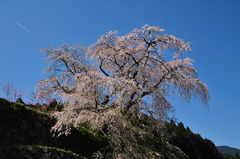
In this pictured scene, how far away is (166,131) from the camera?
8.55 meters

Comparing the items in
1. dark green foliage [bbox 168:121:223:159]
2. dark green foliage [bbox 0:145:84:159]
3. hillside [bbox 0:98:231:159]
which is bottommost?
dark green foliage [bbox 0:145:84:159]

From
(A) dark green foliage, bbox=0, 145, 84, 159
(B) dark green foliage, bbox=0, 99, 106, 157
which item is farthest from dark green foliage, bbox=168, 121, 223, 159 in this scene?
(A) dark green foliage, bbox=0, 145, 84, 159

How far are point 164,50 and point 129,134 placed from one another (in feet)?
14.9

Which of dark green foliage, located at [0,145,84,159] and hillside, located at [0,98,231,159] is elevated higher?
hillside, located at [0,98,231,159]

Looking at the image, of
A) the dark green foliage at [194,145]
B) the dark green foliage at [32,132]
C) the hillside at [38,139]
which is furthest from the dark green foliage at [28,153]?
the dark green foliage at [194,145]

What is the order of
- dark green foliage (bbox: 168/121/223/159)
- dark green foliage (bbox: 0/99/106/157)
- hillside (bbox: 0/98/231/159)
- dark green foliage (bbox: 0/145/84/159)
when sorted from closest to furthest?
dark green foliage (bbox: 0/145/84/159) → hillside (bbox: 0/98/231/159) → dark green foliage (bbox: 0/99/106/157) → dark green foliage (bbox: 168/121/223/159)

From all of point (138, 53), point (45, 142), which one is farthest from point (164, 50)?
point (45, 142)

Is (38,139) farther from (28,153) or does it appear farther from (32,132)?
(28,153)

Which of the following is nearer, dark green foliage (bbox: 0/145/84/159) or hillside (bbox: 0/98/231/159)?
dark green foliage (bbox: 0/145/84/159)

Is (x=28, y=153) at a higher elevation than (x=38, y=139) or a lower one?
lower

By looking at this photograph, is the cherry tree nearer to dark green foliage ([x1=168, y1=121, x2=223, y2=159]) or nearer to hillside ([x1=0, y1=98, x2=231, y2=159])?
hillside ([x1=0, y1=98, x2=231, y2=159])

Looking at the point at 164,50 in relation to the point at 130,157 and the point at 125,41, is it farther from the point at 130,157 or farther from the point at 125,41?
the point at 130,157

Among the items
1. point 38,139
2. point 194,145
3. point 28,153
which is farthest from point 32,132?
point 194,145

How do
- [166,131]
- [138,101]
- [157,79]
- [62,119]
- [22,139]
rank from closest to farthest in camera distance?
[22,139]
[62,119]
[138,101]
[166,131]
[157,79]
